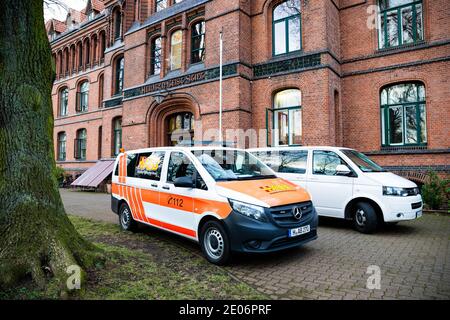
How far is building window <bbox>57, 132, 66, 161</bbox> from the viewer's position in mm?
26147

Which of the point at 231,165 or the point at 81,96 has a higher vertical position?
the point at 81,96

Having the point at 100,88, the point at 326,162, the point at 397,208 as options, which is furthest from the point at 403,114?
the point at 100,88

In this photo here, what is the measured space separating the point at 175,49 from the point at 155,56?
1.69m

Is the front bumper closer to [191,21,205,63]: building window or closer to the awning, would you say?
[191,21,205,63]: building window

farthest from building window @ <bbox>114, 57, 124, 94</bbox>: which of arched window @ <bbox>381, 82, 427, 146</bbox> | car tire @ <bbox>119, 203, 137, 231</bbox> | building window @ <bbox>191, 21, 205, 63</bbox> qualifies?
arched window @ <bbox>381, 82, 427, 146</bbox>

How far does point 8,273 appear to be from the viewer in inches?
140

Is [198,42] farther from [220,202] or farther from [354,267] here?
[354,267]

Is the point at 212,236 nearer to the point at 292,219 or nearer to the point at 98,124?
the point at 292,219

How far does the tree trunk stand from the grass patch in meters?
0.34

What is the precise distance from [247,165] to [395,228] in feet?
14.5

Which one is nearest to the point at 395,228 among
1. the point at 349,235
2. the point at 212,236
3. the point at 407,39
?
the point at 349,235

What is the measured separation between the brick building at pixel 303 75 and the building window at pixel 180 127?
2.9 inches

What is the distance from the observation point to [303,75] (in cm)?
1244

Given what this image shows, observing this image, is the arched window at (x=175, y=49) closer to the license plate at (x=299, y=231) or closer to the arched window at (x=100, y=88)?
the arched window at (x=100, y=88)
